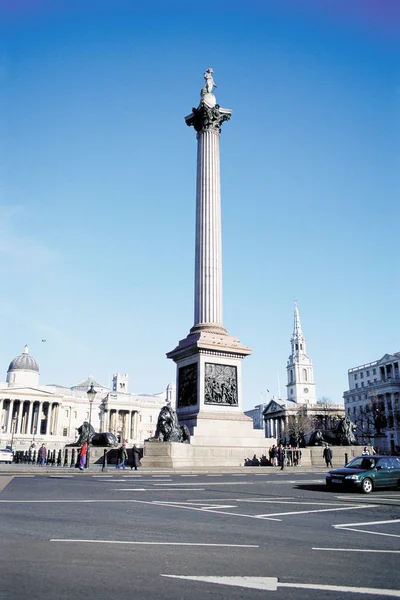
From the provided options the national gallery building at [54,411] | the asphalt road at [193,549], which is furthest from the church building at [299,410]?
the asphalt road at [193,549]

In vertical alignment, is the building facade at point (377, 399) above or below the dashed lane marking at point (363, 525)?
above

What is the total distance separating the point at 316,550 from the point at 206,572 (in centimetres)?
230

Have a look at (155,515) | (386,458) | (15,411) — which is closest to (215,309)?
(386,458)

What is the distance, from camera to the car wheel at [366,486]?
1951 cm

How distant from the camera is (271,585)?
5.78m

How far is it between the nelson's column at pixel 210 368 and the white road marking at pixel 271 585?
83.1ft

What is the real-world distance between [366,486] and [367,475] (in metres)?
0.40

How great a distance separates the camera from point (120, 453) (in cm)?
3400

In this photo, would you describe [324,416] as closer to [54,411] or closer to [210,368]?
[54,411]

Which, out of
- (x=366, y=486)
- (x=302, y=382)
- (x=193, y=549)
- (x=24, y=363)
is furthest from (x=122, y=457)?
(x=302, y=382)

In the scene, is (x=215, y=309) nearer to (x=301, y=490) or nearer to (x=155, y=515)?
(x=301, y=490)

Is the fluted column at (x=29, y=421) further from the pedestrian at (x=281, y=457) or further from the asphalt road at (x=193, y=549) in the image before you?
the asphalt road at (x=193, y=549)

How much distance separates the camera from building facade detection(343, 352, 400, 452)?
114375 mm

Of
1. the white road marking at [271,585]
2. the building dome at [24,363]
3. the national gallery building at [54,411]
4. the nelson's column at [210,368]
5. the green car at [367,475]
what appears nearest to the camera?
the white road marking at [271,585]
